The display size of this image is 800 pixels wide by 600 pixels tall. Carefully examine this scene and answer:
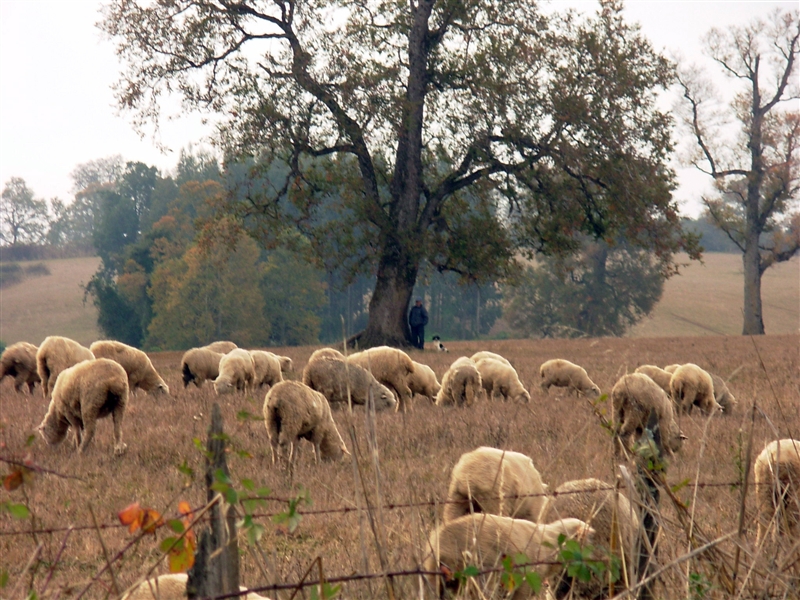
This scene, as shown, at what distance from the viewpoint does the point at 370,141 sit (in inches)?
1054

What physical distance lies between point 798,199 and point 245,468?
136 ft

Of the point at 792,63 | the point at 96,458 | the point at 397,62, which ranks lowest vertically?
the point at 96,458

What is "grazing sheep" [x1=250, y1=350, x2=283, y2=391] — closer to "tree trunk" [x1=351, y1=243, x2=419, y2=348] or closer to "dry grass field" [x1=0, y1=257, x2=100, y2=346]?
"tree trunk" [x1=351, y1=243, x2=419, y2=348]

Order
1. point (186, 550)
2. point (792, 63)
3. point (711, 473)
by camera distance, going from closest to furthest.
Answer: point (186, 550), point (711, 473), point (792, 63)

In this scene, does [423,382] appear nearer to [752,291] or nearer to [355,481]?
[355,481]

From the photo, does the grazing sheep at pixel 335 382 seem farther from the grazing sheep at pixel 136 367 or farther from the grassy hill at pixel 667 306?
the grassy hill at pixel 667 306

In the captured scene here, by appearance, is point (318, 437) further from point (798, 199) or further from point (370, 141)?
point (798, 199)

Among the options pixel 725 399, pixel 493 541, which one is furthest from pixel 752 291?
pixel 493 541

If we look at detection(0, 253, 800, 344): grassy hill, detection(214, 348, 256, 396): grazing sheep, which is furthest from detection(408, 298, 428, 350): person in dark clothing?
detection(0, 253, 800, 344): grassy hill

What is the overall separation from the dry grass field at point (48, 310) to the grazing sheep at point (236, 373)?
53349 millimetres

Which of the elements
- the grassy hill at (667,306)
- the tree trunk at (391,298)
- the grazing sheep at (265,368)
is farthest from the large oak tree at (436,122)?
the grassy hill at (667,306)

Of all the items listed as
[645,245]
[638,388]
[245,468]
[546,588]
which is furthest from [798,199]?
[546,588]

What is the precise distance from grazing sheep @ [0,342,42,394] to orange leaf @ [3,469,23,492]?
48.5 feet

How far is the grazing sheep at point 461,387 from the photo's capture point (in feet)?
42.1
